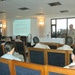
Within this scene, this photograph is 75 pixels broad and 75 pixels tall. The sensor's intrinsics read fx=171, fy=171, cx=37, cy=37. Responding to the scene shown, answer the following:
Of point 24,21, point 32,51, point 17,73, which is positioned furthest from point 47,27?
point 17,73

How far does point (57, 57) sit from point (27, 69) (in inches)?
59.1

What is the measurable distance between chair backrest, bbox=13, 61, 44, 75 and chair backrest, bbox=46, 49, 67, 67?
4.44 ft

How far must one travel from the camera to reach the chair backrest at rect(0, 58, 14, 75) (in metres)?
2.12

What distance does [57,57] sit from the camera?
330cm

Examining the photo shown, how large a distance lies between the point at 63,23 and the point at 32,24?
265 cm

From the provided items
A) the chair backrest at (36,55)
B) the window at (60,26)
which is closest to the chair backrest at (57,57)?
the chair backrest at (36,55)

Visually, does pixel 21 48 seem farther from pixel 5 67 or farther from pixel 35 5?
pixel 5 67

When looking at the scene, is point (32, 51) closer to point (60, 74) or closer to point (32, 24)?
point (60, 74)

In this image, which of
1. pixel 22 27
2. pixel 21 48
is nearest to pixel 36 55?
pixel 21 48

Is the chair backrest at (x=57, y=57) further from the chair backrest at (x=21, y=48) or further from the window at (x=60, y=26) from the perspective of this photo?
the window at (x=60, y=26)

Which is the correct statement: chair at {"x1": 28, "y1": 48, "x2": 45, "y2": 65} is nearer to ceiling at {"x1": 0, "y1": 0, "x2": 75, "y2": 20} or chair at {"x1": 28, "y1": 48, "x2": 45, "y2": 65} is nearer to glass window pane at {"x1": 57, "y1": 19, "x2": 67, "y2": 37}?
ceiling at {"x1": 0, "y1": 0, "x2": 75, "y2": 20}

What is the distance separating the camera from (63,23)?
13891 millimetres

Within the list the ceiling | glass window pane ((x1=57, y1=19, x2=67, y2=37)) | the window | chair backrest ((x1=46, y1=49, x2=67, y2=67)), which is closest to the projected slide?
the window

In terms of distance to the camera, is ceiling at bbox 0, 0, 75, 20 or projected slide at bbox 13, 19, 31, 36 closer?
ceiling at bbox 0, 0, 75, 20
